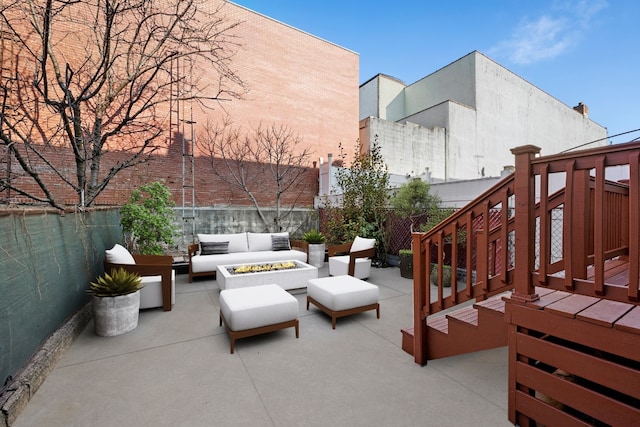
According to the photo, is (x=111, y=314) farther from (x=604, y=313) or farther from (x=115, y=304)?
(x=604, y=313)

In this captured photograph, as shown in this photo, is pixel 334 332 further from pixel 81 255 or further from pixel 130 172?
pixel 130 172

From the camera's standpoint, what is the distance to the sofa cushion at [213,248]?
5609mm

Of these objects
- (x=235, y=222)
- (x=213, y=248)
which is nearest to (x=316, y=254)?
(x=213, y=248)

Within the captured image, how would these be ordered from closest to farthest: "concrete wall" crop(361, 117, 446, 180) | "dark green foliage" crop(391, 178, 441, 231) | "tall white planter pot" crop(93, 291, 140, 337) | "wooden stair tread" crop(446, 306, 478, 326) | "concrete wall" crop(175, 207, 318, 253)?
"wooden stair tread" crop(446, 306, 478, 326) < "tall white planter pot" crop(93, 291, 140, 337) < "dark green foliage" crop(391, 178, 441, 231) < "concrete wall" crop(175, 207, 318, 253) < "concrete wall" crop(361, 117, 446, 180)

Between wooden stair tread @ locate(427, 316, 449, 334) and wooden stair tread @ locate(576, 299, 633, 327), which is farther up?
wooden stair tread @ locate(576, 299, 633, 327)

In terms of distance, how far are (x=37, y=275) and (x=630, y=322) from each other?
4043 millimetres

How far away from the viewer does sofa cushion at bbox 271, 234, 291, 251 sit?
20.9ft

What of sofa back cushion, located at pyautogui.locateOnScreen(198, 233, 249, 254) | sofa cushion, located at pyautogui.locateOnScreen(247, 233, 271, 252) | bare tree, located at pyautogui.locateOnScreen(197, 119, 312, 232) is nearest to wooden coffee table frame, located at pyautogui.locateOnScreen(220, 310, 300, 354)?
sofa back cushion, located at pyautogui.locateOnScreen(198, 233, 249, 254)

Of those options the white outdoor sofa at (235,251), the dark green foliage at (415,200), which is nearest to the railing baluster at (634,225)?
the dark green foliage at (415,200)

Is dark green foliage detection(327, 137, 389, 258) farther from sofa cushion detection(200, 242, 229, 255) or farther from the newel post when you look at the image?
the newel post

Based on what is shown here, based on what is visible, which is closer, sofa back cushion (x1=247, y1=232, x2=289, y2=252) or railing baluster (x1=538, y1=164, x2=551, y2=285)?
railing baluster (x1=538, y1=164, x2=551, y2=285)

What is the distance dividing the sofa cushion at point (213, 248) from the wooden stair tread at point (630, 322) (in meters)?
5.61

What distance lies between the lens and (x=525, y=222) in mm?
1736

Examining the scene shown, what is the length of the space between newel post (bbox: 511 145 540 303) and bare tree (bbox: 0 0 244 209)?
10.4ft
